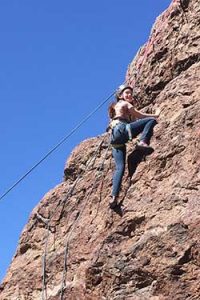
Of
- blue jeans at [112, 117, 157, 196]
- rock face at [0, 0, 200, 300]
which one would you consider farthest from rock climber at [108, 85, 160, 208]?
rock face at [0, 0, 200, 300]

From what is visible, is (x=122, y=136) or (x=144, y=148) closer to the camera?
(x=144, y=148)

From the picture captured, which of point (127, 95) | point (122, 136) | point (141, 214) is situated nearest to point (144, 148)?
point (122, 136)

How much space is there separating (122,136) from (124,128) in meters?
0.17

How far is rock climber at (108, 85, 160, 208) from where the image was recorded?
9.73 m

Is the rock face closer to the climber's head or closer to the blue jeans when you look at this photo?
the blue jeans

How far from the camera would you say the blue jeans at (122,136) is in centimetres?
970

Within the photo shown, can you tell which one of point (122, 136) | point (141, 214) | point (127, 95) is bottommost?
point (141, 214)

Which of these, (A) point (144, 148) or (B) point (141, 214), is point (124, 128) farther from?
(B) point (141, 214)

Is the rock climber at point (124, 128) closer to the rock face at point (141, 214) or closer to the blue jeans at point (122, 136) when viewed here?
the blue jeans at point (122, 136)

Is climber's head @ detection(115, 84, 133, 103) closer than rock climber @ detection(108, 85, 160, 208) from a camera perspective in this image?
No

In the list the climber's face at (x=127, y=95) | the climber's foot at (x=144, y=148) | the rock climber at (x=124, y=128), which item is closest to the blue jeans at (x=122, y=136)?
the rock climber at (x=124, y=128)

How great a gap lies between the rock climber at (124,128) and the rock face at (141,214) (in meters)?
0.17

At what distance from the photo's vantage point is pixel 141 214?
28.2 feet

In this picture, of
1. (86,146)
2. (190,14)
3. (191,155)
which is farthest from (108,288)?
(190,14)
